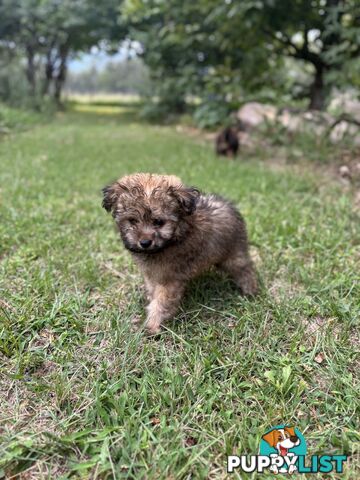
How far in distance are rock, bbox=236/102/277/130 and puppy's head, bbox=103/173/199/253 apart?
7591mm

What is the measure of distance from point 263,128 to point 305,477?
832 cm

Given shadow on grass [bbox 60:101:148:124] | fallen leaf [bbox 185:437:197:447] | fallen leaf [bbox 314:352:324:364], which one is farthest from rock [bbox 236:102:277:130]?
shadow on grass [bbox 60:101:148:124]

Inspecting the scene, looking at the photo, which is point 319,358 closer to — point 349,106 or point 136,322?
point 136,322

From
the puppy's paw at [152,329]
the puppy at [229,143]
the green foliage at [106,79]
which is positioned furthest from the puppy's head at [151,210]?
the green foliage at [106,79]

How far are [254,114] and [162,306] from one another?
862 cm

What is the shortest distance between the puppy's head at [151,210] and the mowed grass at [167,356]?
0.65 meters

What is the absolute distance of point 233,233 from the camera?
3.09 m

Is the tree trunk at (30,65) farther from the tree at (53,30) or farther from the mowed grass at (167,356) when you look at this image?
the mowed grass at (167,356)

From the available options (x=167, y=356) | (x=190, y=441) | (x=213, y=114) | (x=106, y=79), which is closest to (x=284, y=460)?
(x=190, y=441)

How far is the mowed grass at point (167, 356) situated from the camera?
187 cm

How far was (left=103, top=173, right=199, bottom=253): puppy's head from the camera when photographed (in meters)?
2.39

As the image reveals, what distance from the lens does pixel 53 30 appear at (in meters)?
20.0

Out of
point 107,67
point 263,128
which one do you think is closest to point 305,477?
point 263,128

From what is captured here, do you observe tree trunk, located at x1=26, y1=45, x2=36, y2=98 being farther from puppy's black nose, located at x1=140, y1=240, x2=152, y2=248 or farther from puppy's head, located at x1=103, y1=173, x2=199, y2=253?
puppy's black nose, located at x1=140, y1=240, x2=152, y2=248
